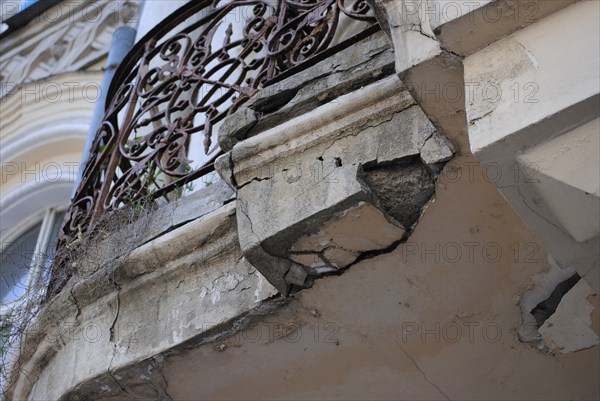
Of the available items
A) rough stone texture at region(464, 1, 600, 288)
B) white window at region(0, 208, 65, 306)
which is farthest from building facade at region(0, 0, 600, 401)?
white window at region(0, 208, 65, 306)

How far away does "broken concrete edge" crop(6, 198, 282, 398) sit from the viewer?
4.11 m

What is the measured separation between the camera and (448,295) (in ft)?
12.8

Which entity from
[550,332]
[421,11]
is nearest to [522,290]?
[550,332]

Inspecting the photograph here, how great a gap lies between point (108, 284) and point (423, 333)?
1241 mm

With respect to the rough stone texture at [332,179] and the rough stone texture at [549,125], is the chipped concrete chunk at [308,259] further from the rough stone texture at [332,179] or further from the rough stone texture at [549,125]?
the rough stone texture at [549,125]

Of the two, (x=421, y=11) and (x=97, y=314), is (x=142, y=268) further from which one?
(x=421, y=11)

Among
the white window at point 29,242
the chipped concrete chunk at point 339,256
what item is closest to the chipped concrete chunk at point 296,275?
the chipped concrete chunk at point 339,256

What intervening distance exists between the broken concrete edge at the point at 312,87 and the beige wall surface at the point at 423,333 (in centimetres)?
54

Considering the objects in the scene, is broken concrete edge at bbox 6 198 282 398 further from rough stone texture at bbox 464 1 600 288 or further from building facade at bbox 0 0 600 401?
rough stone texture at bbox 464 1 600 288

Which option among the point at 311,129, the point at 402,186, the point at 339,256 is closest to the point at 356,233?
the point at 339,256

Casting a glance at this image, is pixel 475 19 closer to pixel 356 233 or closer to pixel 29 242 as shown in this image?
pixel 356 233

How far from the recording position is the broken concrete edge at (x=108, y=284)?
4.11 m

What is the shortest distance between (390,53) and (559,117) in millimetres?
1098

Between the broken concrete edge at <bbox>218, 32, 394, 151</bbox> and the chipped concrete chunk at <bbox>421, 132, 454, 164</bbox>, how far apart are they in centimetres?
39
